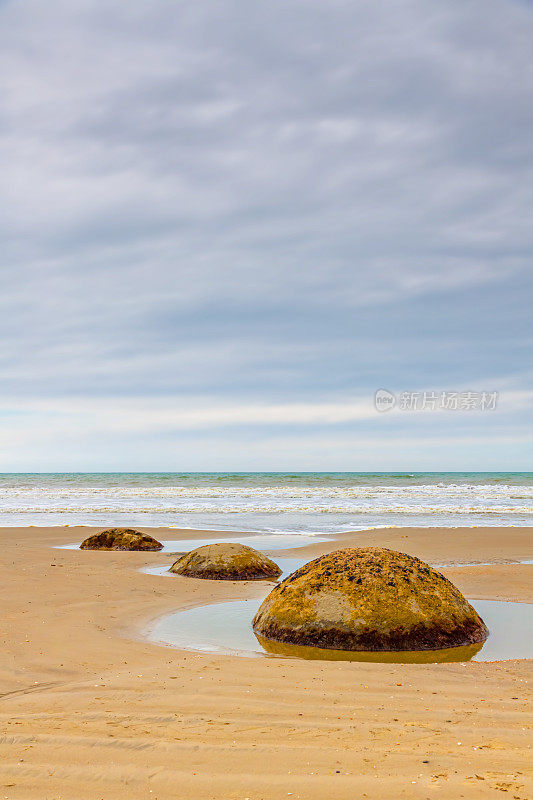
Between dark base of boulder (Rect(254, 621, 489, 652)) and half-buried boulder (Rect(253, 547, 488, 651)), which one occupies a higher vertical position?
half-buried boulder (Rect(253, 547, 488, 651))

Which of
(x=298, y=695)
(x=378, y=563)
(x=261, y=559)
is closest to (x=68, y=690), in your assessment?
(x=298, y=695)

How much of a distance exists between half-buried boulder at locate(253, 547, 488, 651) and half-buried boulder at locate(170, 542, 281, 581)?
12.1 feet

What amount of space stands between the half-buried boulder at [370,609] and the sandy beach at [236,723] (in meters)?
0.70

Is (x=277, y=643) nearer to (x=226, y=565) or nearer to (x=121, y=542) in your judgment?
(x=226, y=565)

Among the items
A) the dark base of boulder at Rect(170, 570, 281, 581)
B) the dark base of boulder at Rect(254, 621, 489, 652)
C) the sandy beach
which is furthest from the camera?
the dark base of boulder at Rect(170, 570, 281, 581)

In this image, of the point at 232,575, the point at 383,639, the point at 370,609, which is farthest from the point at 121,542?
the point at 383,639

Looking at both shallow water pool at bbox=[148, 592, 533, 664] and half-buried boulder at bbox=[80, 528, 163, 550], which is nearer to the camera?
shallow water pool at bbox=[148, 592, 533, 664]

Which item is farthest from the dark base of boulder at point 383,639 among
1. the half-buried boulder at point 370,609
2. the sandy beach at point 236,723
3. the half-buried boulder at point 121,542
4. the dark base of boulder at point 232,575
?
the half-buried boulder at point 121,542

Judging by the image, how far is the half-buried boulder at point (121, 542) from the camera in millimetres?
14281

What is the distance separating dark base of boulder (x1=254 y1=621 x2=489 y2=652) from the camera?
6082mm

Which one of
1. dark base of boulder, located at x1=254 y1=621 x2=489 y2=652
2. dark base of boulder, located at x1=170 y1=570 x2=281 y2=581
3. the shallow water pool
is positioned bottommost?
dark base of boulder, located at x1=170 y1=570 x2=281 y2=581

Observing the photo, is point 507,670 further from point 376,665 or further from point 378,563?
point 378,563

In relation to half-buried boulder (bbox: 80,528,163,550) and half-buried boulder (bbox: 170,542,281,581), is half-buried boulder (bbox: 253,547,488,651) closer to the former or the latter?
half-buried boulder (bbox: 170,542,281,581)

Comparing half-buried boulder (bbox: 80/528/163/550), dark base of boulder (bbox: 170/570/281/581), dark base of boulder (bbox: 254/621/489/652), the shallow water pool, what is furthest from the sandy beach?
half-buried boulder (bbox: 80/528/163/550)
